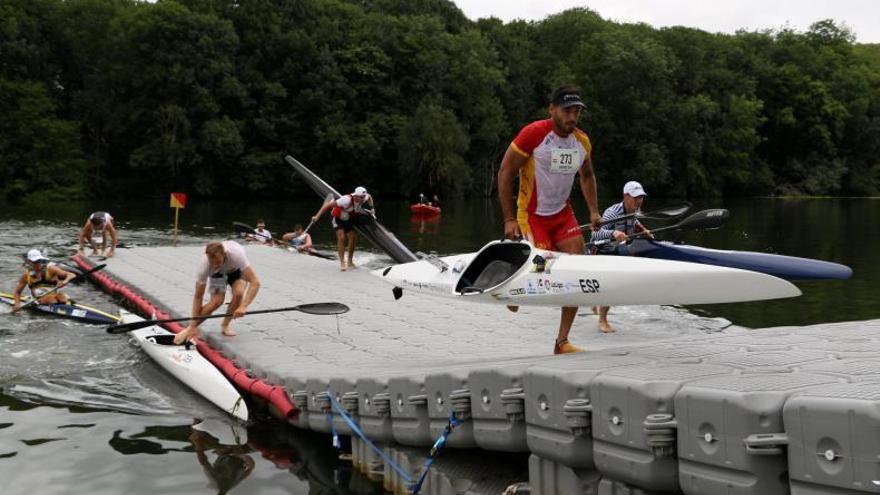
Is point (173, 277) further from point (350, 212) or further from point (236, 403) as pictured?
point (236, 403)

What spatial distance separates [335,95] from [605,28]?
36.8 metres

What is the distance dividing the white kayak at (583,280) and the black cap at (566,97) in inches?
46.2

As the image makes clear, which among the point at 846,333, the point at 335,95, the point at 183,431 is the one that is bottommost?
the point at 183,431

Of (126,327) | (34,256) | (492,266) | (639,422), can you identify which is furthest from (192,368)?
(639,422)

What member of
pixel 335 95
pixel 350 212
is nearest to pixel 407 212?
pixel 335 95

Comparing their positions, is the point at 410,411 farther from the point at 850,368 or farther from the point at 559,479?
the point at 850,368

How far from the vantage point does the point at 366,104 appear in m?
65.8

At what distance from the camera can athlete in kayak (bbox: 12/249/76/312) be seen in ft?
43.1

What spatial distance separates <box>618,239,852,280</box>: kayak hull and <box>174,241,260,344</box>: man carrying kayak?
182 inches

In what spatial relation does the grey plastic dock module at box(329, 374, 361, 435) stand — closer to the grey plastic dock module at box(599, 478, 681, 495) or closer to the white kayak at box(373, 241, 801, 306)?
the white kayak at box(373, 241, 801, 306)

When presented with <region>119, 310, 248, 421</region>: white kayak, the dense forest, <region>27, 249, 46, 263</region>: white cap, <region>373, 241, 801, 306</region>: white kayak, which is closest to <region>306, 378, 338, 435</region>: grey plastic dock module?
<region>119, 310, 248, 421</region>: white kayak

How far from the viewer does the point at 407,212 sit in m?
46.7

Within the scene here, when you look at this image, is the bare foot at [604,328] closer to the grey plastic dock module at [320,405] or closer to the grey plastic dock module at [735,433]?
the grey plastic dock module at [320,405]

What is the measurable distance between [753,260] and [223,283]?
6326 mm
